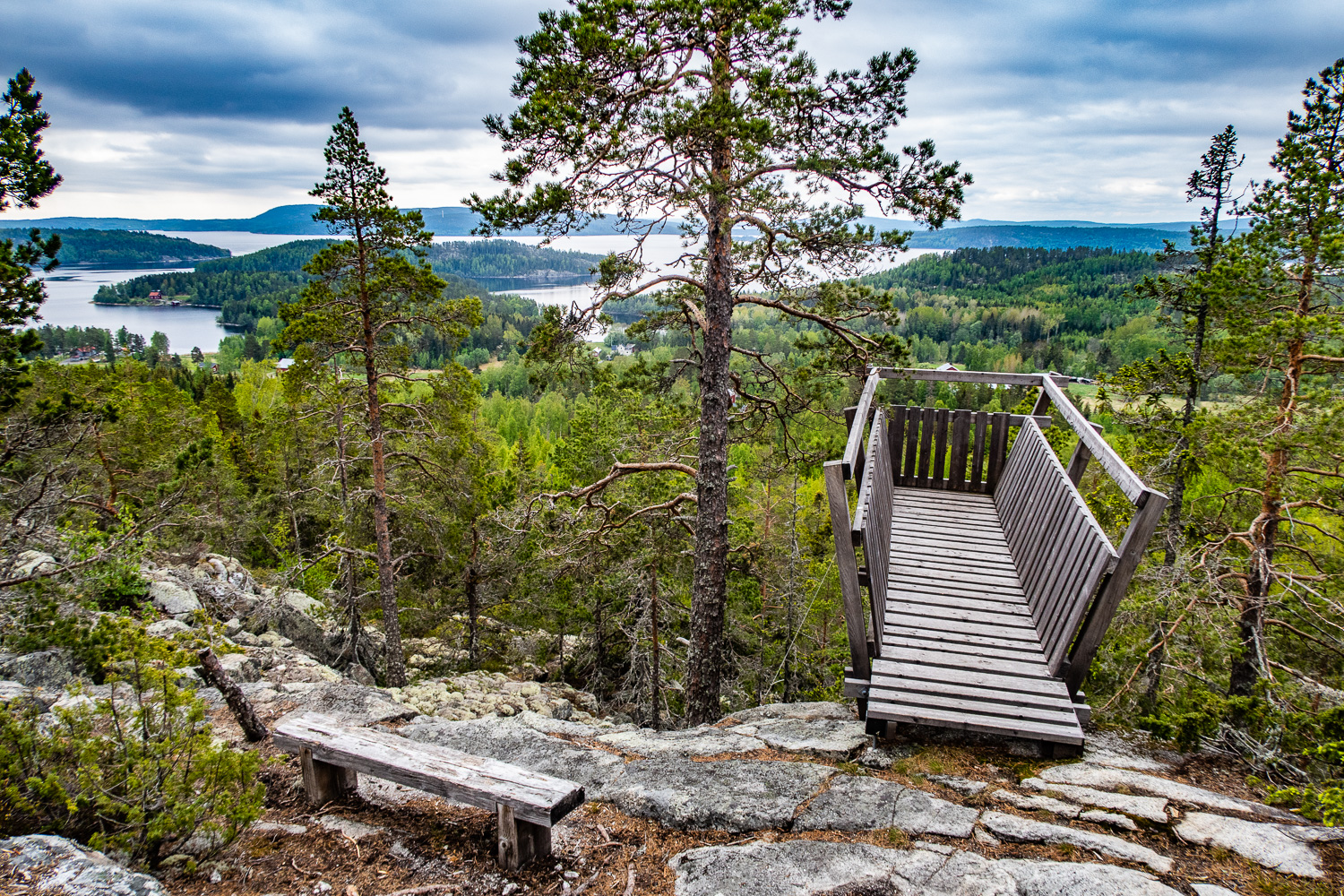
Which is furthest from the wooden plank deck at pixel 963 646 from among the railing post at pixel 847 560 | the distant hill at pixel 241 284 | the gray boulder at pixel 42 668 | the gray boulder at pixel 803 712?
the distant hill at pixel 241 284

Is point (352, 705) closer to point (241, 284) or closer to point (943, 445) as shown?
point (943, 445)

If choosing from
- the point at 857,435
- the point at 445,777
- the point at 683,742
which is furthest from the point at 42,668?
the point at 857,435

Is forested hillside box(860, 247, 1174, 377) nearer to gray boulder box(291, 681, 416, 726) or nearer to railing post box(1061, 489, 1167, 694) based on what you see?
railing post box(1061, 489, 1167, 694)

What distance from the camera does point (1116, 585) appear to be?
145 inches

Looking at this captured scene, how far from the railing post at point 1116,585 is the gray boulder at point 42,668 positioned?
7.40 metres

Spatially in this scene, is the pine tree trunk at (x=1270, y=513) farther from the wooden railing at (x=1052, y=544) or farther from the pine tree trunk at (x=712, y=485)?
the pine tree trunk at (x=712, y=485)

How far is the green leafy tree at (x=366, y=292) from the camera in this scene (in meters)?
9.51

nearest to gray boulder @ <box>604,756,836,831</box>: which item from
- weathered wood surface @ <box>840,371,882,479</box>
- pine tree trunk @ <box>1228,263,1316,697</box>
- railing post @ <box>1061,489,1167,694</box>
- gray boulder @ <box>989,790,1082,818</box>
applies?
gray boulder @ <box>989,790,1082,818</box>

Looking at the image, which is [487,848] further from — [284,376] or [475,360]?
[475,360]

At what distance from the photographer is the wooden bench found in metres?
3.08

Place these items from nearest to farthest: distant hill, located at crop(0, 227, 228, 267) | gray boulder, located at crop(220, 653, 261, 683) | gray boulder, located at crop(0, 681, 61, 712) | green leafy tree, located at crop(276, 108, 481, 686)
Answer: gray boulder, located at crop(0, 681, 61, 712), gray boulder, located at crop(220, 653, 261, 683), green leafy tree, located at crop(276, 108, 481, 686), distant hill, located at crop(0, 227, 228, 267)

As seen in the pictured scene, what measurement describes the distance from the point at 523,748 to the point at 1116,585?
13.7 ft

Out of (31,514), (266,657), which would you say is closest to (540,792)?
(31,514)

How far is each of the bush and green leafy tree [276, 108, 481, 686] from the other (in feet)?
24.6
